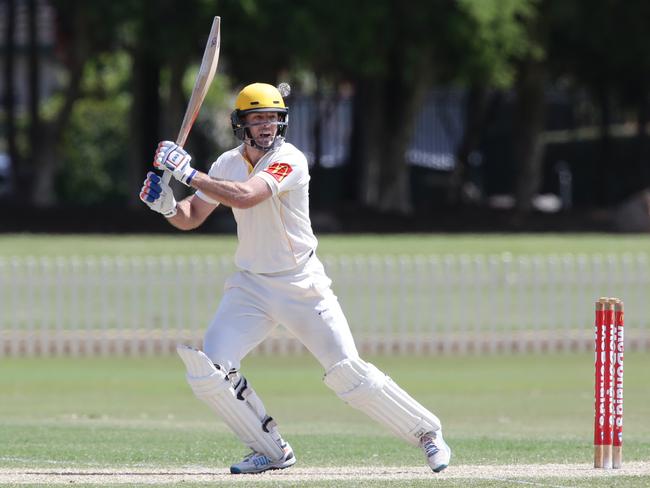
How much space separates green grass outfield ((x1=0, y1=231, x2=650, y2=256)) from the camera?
83.7ft

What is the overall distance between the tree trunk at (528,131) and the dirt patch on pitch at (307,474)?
26475 millimetres

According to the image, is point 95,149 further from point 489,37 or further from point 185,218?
point 185,218

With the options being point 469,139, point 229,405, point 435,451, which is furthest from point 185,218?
point 469,139

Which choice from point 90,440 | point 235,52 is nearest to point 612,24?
point 235,52

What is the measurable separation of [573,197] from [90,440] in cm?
3711

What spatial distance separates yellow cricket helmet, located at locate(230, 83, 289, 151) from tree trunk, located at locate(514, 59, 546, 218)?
87.5 ft

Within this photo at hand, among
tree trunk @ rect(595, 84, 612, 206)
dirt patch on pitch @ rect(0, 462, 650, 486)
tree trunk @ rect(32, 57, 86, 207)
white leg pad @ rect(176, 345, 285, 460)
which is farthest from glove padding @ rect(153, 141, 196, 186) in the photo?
tree trunk @ rect(595, 84, 612, 206)

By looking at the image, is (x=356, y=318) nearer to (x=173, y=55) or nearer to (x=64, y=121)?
(x=173, y=55)

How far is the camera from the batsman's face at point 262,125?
860 centimetres

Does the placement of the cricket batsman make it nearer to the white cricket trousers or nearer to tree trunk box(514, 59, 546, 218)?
the white cricket trousers

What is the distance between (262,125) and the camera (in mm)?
8602

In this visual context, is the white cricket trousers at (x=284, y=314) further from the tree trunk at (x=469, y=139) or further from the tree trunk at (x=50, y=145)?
the tree trunk at (x=469, y=139)

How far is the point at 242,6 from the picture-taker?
28094mm

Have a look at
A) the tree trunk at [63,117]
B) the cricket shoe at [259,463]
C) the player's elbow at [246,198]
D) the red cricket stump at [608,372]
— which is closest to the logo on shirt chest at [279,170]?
the player's elbow at [246,198]
